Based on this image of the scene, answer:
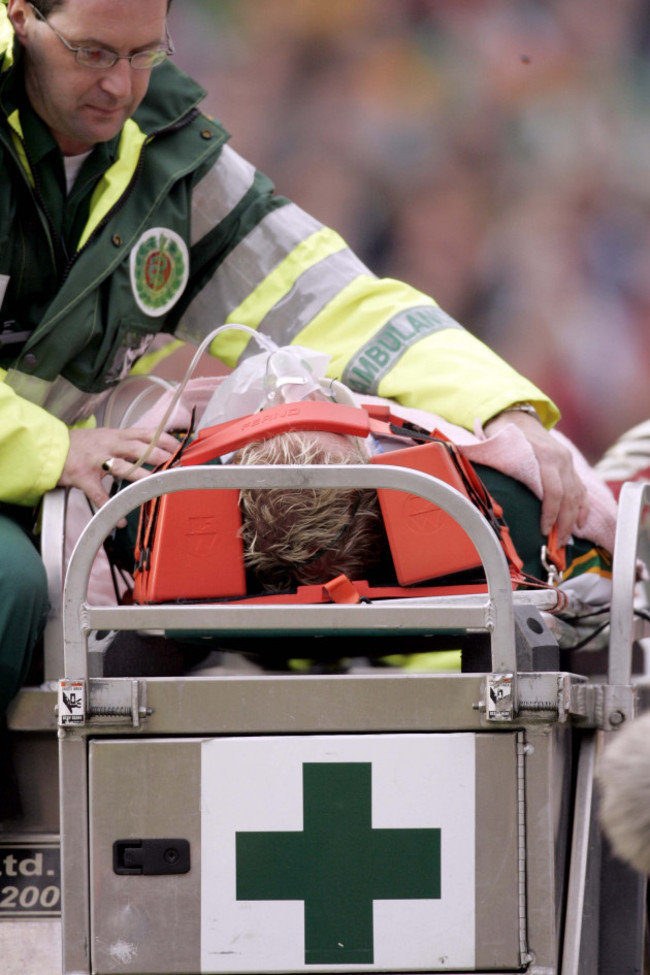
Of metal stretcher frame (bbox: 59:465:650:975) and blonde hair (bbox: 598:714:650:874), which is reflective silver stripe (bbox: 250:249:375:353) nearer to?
metal stretcher frame (bbox: 59:465:650:975)

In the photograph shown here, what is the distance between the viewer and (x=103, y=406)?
2484 millimetres

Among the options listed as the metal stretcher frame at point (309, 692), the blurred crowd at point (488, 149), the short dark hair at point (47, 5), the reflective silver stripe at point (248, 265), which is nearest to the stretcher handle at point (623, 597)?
the metal stretcher frame at point (309, 692)

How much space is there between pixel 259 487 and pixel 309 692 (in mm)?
249

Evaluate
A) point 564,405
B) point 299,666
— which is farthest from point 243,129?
point 299,666

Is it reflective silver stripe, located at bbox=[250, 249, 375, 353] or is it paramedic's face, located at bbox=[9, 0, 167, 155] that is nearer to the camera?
paramedic's face, located at bbox=[9, 0, 167, 155]

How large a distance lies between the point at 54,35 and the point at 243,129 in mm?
1806

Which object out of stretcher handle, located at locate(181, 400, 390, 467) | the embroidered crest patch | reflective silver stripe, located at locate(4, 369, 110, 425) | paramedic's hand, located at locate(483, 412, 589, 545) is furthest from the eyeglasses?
paramedic's hand, located at locate(483, 412, 589, 545)

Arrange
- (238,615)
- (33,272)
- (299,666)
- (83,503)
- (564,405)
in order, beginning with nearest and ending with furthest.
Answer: (238,615)
(299,666)
(83,503)
(33,272)
(564,405)

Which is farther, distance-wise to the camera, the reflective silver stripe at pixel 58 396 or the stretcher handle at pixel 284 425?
the reflective silver stripe at pixel 58 396

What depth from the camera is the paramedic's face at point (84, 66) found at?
2021 mm

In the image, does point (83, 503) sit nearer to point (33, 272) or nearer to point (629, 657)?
point (33, 272)

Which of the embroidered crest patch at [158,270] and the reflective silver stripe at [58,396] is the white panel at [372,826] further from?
the embroidered crest patch at [158,270]

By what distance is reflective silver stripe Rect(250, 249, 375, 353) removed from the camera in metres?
2.38

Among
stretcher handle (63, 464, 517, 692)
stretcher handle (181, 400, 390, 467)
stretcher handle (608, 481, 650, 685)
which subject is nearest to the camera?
stretcher handle (63, 464, 517, 692)
